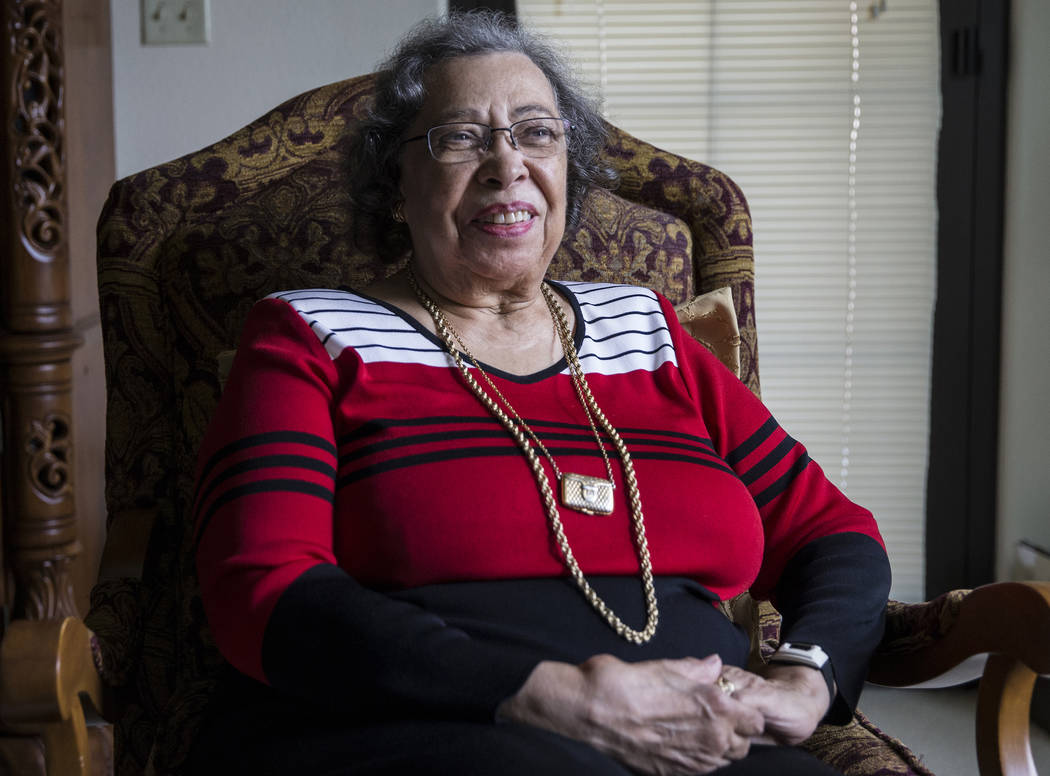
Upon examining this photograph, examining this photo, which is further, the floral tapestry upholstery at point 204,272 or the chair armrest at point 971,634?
the floral tapestry upholstery at point 204,272

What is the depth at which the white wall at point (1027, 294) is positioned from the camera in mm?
2143

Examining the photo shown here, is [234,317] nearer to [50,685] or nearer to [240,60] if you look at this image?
[50,685]

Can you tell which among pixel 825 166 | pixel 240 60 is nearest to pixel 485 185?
pixel 240 60

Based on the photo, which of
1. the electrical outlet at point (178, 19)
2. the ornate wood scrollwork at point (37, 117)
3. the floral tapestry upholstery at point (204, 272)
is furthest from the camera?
the electrical outlet at point (178, 19)

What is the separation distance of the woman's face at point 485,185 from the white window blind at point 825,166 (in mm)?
1077

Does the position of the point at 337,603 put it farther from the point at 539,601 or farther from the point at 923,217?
the point at 923,217

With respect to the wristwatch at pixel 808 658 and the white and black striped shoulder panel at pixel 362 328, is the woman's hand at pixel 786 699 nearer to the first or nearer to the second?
the wristwatch at pixel 808 658

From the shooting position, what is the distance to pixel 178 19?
208 centimetres

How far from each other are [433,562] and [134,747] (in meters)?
0.60

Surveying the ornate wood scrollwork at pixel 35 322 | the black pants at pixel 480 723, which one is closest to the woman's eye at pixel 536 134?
the black pants at pixel 480 723

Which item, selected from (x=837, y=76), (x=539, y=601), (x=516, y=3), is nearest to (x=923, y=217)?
(x=837, y=76)

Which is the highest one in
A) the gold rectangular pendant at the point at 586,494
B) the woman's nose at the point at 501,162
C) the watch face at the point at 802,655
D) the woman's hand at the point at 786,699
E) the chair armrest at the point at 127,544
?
the woman's nose at the point at 501,162

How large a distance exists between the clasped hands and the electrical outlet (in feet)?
5.49

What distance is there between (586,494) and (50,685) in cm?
54
